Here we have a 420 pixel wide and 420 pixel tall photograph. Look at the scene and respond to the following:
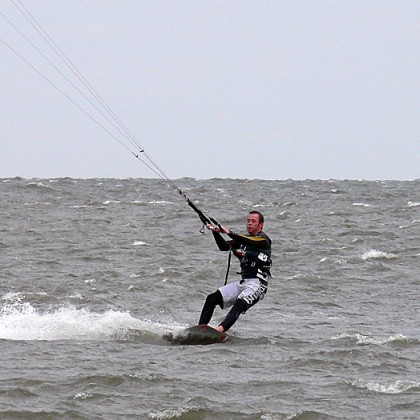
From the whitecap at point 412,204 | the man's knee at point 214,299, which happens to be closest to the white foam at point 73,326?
the man's knee at point 214,299

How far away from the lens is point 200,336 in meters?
11.2

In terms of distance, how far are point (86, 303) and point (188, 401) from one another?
6.59 metres

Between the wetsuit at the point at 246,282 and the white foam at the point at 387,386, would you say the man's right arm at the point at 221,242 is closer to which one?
the wetsuit at the point at 246,282

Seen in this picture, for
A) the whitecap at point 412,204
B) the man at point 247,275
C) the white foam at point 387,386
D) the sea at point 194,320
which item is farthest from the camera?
the whitecap at point 412,204

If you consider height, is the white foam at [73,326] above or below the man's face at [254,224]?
below

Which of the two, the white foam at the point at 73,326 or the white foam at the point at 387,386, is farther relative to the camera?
the white foam at the point at 73,326

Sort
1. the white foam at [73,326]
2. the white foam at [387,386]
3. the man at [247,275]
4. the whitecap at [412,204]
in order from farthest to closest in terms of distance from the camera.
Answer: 1. the whitecap at [412,204]
2. the man at [247,275]
3. the white foam at [73,326]
4. the white foam at [387,386]

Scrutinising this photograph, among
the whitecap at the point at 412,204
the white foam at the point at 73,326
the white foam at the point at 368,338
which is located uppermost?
the whitecap at the point at 412,204

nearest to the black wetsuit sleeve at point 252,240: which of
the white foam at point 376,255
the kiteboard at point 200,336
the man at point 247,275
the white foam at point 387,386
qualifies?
the man at point 247,275

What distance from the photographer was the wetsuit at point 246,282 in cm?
1156

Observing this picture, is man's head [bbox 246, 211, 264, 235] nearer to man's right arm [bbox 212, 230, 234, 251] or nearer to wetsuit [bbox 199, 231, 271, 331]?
wetsuit [bbox 199, 231, 271, 331]

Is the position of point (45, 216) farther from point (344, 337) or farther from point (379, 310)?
point (344, 337)

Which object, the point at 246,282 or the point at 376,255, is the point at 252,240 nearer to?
the point at 246,282

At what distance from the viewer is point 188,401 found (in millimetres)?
8078
